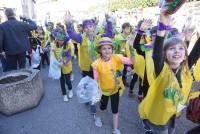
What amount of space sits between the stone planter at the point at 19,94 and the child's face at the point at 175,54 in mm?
3371

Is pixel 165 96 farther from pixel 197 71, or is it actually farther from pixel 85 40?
pixel 85 40

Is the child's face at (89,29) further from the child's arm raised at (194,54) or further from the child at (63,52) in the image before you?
the child's arm raised at (194,54)

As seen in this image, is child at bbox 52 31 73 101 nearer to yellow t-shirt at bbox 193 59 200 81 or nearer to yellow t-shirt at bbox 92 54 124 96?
yellow t-shirt at bbox 92 54 124 96

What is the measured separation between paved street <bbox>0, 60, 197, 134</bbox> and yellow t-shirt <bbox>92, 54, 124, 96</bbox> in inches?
32.1

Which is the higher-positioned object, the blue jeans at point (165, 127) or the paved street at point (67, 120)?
the blue jeans at point (165, 127)

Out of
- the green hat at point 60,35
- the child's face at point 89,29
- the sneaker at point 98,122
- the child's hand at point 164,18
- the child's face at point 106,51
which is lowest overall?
A: the sneaker at point 98,122

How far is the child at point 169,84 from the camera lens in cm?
244

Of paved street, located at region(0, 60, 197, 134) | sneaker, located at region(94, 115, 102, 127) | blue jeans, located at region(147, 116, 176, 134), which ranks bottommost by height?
paved street, located at region(0, 60, 197, 134)

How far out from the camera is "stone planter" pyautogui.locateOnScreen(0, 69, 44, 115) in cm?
489

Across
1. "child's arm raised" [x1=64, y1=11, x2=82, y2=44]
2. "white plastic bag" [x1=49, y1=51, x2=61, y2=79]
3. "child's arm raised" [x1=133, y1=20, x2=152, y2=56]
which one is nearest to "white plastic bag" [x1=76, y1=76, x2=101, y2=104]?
"child's arm raised" [x1=133, y1=20, x2=152, y2=56]

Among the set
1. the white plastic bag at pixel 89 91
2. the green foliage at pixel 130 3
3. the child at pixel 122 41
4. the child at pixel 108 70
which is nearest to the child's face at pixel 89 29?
the child at pixel 122 41

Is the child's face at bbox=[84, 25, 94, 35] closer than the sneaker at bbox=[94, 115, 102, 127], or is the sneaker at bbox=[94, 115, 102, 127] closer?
the sneaker at bbox=[94, 115, 102, 127]

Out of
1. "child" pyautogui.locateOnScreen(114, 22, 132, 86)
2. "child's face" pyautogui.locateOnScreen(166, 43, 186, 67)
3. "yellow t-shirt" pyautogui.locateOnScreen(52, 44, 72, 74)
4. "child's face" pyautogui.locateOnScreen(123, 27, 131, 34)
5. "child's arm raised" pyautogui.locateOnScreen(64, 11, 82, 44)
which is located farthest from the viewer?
"child's face" pyautogui.locateOnScreen(123, 27, 131, 34)

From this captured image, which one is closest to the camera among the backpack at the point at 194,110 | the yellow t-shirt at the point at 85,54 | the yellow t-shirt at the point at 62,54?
the backpack at the point at 194,110
